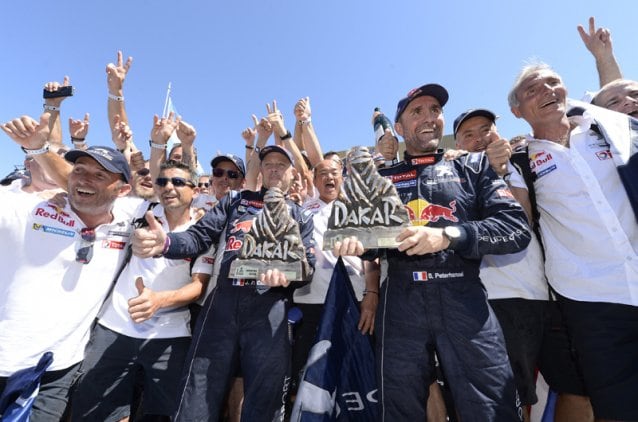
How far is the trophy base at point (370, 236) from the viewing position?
223 centimetres

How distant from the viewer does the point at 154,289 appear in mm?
3391

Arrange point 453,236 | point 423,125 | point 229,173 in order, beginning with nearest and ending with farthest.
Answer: point 453,236 < point 423,125 < point 229,173

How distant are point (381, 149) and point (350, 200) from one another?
1496 millimetres

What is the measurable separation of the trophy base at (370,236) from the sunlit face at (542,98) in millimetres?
1996

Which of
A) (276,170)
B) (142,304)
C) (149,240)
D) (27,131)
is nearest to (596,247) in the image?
(276,170)

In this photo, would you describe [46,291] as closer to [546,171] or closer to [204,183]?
[546,171]

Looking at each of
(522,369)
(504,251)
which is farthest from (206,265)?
(522,369)

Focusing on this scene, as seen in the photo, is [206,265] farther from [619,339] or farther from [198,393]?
[619,339]

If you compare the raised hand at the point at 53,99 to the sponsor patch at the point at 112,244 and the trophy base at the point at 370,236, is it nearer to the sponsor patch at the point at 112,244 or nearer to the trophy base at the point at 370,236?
the sponsor patch at the point at 112,244

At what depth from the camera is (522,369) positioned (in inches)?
104

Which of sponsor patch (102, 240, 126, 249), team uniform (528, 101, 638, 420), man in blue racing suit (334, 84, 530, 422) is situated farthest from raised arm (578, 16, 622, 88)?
sponsor patch (102, 240, 126, 249)

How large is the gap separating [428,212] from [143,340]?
297 cm

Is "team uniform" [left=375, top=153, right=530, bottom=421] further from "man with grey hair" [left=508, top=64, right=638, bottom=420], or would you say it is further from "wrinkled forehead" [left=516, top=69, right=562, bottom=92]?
"wrinkled forehead" [left=516, top=69, right=562, bottom=92]

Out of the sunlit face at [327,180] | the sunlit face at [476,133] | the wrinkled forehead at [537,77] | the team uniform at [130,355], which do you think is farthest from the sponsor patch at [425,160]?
the team uniform at [130,355]
